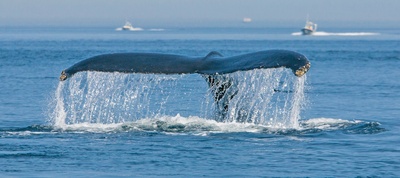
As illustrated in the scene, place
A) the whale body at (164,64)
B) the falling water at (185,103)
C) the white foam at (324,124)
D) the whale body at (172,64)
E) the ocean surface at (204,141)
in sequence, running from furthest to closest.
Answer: the white foam at (324,124) → the falling water at (185,103) → the whale body at (164,64) → the whale body at (172,64) → the ocean surface at (204,141)

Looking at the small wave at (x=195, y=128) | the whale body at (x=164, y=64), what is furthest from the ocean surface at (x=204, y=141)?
the whale body at (x=164, y=64)

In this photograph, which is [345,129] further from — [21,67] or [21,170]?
[21,67]

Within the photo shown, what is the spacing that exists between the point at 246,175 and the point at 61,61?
106ft

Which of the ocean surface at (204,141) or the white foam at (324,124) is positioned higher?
the white foam at (324,124)

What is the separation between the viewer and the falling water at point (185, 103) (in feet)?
43.7

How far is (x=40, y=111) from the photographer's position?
18656mm

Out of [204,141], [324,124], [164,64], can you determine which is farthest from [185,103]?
[164,64]

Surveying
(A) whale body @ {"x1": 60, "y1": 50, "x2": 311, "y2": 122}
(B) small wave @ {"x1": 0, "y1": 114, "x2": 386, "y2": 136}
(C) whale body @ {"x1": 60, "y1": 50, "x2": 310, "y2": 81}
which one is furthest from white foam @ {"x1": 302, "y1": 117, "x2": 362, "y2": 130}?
(C) whale body @ {"x1": 60, "y1": 50, "x2": 310, "y2": 81}

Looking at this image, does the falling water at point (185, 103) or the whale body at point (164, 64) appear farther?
the falling water at point (185, 103)

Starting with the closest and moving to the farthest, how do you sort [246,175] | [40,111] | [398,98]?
[246,175], [40,111], [398,98]

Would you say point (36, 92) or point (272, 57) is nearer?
point (272, 57)

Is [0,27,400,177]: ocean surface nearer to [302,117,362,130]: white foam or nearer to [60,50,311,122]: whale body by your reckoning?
[302,117,362,130]: white foam

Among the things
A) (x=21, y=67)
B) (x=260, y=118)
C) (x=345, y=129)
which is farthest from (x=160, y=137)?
(x=21, y=67)

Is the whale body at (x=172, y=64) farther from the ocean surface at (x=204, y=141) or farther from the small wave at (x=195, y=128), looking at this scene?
the small wave at (x=195, y=128)
